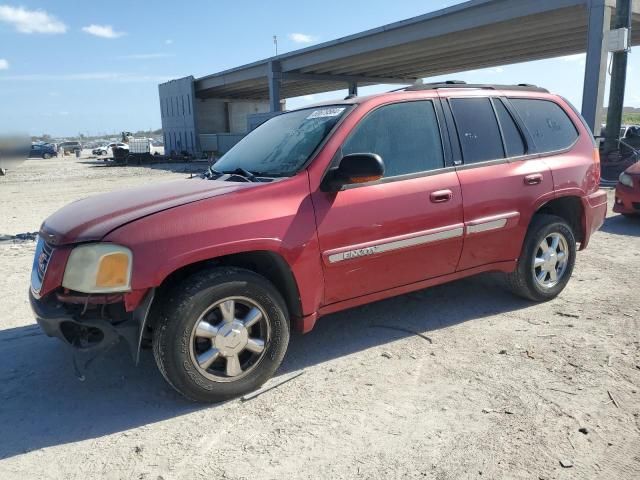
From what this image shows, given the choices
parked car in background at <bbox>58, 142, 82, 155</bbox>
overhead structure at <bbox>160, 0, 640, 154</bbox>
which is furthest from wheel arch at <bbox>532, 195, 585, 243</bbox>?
parked car in background at <bbox>58, 142, 82, 155</bbox>

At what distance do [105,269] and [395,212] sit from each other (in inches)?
74.7

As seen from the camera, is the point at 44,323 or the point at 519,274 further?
the point at 519,274

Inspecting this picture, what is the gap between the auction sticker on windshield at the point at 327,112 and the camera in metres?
3.64

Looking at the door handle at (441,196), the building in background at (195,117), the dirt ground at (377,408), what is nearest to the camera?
the dirt ground at (377,408)

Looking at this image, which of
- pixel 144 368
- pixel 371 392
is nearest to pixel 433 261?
pixel 371 392

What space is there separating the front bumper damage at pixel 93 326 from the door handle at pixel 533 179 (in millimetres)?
3093

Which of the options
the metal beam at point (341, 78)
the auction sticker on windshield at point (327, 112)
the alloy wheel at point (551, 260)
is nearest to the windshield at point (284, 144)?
the auction sticker on windshield at point (327, 112)

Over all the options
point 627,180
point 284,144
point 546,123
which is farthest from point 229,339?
point 627,180

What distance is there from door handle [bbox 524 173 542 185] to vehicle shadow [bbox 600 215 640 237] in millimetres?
3987

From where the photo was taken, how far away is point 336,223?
327cm

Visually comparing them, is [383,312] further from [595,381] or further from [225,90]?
[225,90]

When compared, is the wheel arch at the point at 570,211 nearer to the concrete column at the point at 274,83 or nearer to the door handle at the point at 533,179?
the door handle at the point at 533,179

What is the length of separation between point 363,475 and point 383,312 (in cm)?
213

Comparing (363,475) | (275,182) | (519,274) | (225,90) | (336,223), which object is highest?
(225,90)
